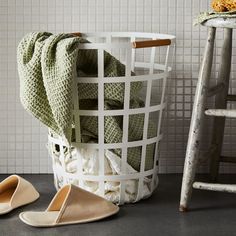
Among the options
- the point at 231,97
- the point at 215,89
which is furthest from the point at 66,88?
the point at 231,97

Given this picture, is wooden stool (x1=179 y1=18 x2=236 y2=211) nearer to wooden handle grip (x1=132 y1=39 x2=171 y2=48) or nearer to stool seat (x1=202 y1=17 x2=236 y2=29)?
stool seat (x1=202 y1=17 x2=236 y2=29)

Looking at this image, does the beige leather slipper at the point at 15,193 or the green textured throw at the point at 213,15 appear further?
the beige leather slipper at the point at 15,193

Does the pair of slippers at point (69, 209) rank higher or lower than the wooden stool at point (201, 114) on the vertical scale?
lower

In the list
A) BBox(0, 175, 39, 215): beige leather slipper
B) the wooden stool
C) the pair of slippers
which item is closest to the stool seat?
the wooden stool

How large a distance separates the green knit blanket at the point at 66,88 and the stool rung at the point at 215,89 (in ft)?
0.64

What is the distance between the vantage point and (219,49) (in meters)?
2.13

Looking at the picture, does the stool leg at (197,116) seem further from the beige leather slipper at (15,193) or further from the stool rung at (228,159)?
the beige leather slipper at (15,193)

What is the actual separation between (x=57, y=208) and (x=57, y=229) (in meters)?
0.13

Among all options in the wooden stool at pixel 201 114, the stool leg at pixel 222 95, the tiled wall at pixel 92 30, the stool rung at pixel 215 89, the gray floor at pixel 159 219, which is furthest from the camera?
the tiled wall at pixel 92 30

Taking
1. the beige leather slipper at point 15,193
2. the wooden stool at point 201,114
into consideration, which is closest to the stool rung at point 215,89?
the wooden stool at point 201,114

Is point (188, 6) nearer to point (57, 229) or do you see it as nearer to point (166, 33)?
point (166, 33)

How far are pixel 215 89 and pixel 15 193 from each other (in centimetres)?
64

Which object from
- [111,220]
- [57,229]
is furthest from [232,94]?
[57,229]

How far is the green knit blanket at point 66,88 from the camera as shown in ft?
5.43
